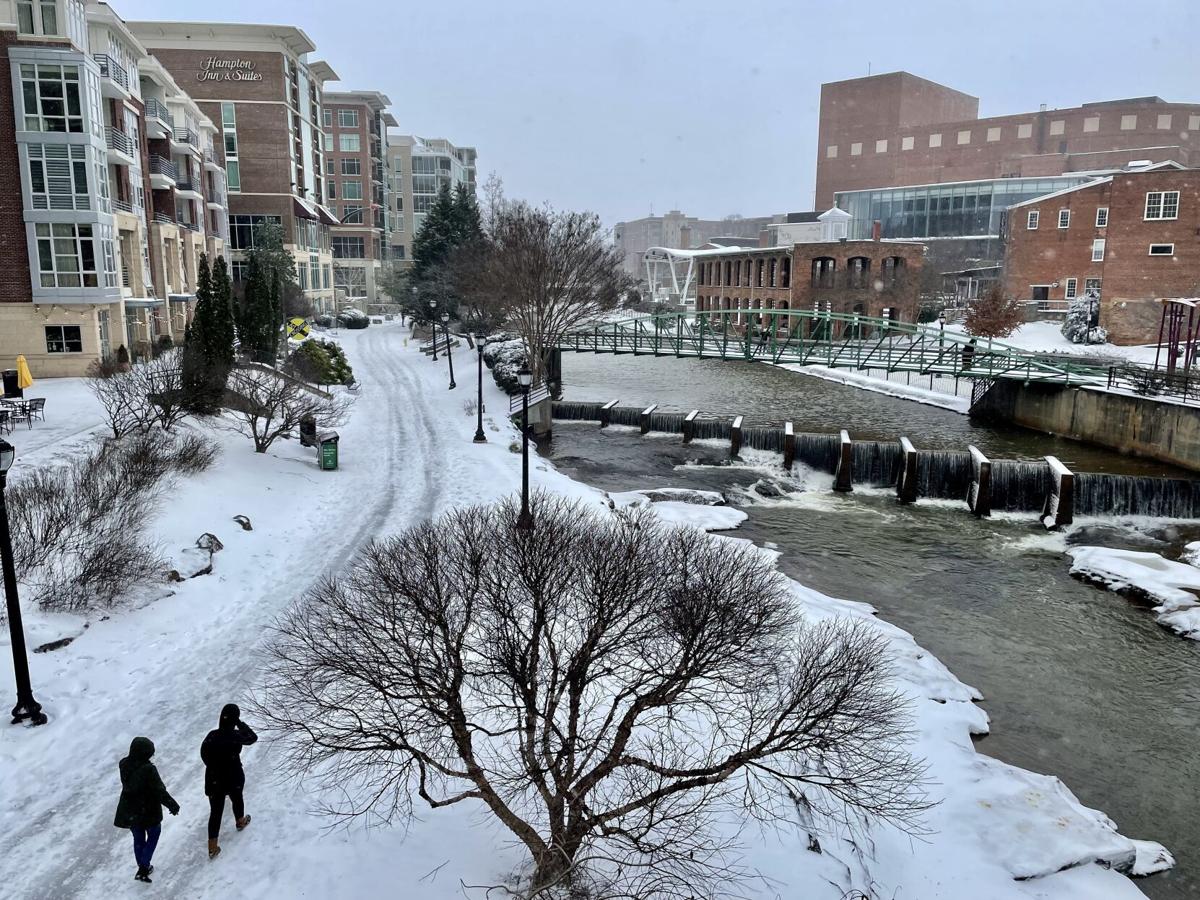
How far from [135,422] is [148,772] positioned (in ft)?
49.9

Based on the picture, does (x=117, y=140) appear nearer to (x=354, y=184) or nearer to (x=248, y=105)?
(x=248, y=105)

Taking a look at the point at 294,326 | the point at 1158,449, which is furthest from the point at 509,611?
the point at 1158,449

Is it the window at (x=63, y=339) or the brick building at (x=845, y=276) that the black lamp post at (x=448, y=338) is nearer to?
the window at (x=63, y=339)

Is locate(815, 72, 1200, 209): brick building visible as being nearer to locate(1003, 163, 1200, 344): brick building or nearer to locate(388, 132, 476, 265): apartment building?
locate(1003, 163, 1200, 344): brick building

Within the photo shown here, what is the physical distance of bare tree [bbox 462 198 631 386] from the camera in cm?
3775

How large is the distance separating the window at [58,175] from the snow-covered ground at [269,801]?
15.8 metres

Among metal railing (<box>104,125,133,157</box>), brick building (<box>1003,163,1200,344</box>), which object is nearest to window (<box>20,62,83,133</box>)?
metal railing (<box>104,125,133,157</box>)

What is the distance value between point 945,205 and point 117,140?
6385 centimetres

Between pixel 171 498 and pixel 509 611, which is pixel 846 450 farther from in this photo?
pixel 509 611

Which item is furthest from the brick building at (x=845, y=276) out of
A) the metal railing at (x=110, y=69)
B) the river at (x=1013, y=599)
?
the metal railing at (x=110, y=69)

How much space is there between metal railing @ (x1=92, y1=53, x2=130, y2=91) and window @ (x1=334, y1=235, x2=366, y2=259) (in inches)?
2021

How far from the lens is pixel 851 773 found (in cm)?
919

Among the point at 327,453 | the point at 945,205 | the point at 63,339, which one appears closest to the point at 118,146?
the point at 63,339

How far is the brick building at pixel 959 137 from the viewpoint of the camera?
90438 mm
